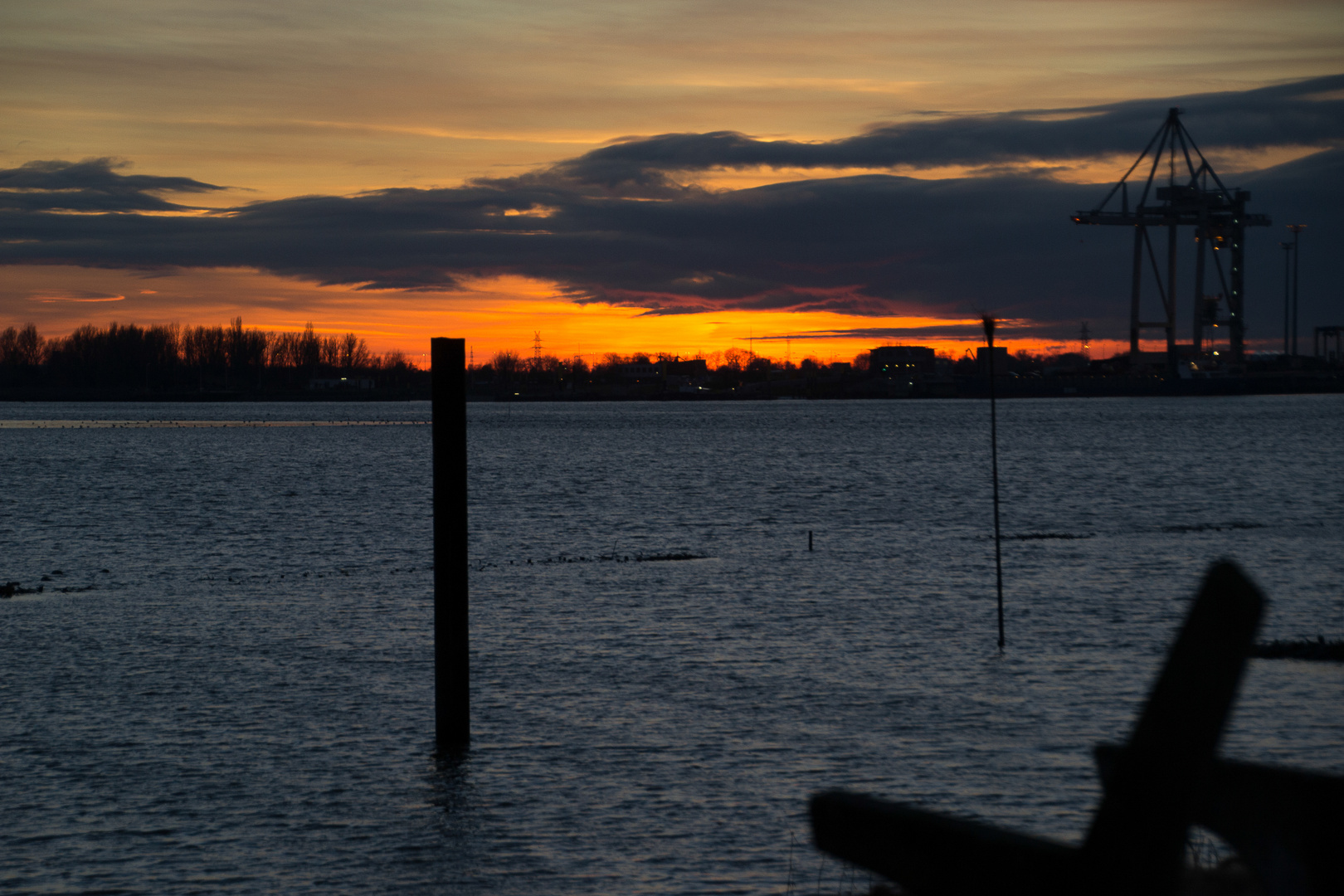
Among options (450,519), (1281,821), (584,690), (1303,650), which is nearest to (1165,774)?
(1281,821)

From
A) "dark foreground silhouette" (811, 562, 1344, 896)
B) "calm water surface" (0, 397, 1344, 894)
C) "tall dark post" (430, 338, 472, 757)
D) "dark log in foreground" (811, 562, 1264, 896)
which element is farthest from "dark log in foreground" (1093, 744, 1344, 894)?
"tall dark post" (430, 338, 472, 757)

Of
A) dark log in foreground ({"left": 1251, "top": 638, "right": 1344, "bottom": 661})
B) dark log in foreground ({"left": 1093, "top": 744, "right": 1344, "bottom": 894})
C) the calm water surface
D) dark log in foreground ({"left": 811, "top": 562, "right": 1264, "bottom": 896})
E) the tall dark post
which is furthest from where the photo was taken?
dark log in foreground ({"left": 1251, "top": 638, "right": 1344, "bottom": 661})

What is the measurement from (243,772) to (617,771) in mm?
3957

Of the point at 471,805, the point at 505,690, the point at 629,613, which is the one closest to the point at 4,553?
the point at 629,613

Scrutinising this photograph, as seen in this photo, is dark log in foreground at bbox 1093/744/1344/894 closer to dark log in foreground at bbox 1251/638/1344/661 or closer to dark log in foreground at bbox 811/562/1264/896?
dark log in foreground at bbox 811/562/1264/896

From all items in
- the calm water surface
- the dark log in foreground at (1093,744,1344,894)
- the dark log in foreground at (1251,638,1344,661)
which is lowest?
the calm water surface

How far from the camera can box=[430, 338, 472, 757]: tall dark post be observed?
42.2 ft

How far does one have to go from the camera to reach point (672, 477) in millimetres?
77375

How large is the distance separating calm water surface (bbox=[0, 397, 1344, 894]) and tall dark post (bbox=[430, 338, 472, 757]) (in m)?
1.12

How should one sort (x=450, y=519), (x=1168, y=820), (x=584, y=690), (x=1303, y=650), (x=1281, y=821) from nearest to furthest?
1. (x=1168, y=820)
2. (x=1281, y=821)
3. (x=450, y=519)
4. (x=584, y=690)
5. (x=1303, y=650)

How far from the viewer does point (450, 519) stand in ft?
42.7

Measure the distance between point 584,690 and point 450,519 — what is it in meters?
4.87

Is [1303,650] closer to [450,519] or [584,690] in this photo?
[584,690]

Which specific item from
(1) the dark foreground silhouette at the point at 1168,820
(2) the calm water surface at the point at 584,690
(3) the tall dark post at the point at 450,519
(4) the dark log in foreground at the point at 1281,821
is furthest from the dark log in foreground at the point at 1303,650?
(4) the dark log in foreground at the point at 1281,821
